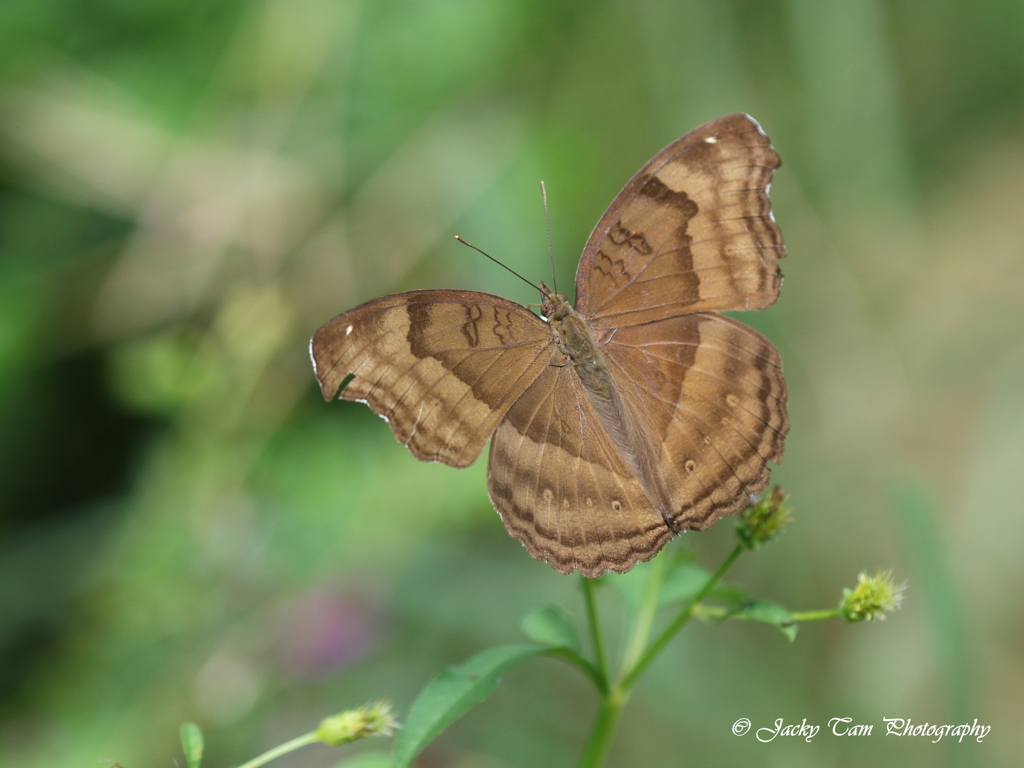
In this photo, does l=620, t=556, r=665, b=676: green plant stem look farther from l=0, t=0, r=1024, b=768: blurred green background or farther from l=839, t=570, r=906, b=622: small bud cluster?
l=0, t=0, r=1024, b=768: blurred green background

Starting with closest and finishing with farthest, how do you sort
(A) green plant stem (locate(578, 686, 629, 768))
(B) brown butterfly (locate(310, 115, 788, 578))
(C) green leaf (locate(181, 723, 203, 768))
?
(C) green leaf (locate(181, 723, 203, 768)), (A) green plant stem (locate(578, 686, 629, 768)), (B) brown butterfly (locate(310, 115, 788, 578))

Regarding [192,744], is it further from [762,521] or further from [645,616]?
[762,521]

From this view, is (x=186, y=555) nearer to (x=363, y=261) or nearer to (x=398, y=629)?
(x=398, y=629)

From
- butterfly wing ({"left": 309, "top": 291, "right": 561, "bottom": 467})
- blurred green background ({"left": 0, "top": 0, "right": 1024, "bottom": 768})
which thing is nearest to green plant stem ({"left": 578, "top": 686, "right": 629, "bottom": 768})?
butterfly wing ({"left": 309, "top": 291, "right": 561, "bottom": 467})

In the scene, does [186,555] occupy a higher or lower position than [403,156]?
lower

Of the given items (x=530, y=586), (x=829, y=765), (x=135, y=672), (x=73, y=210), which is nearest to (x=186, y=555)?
(x=135, y=672)
